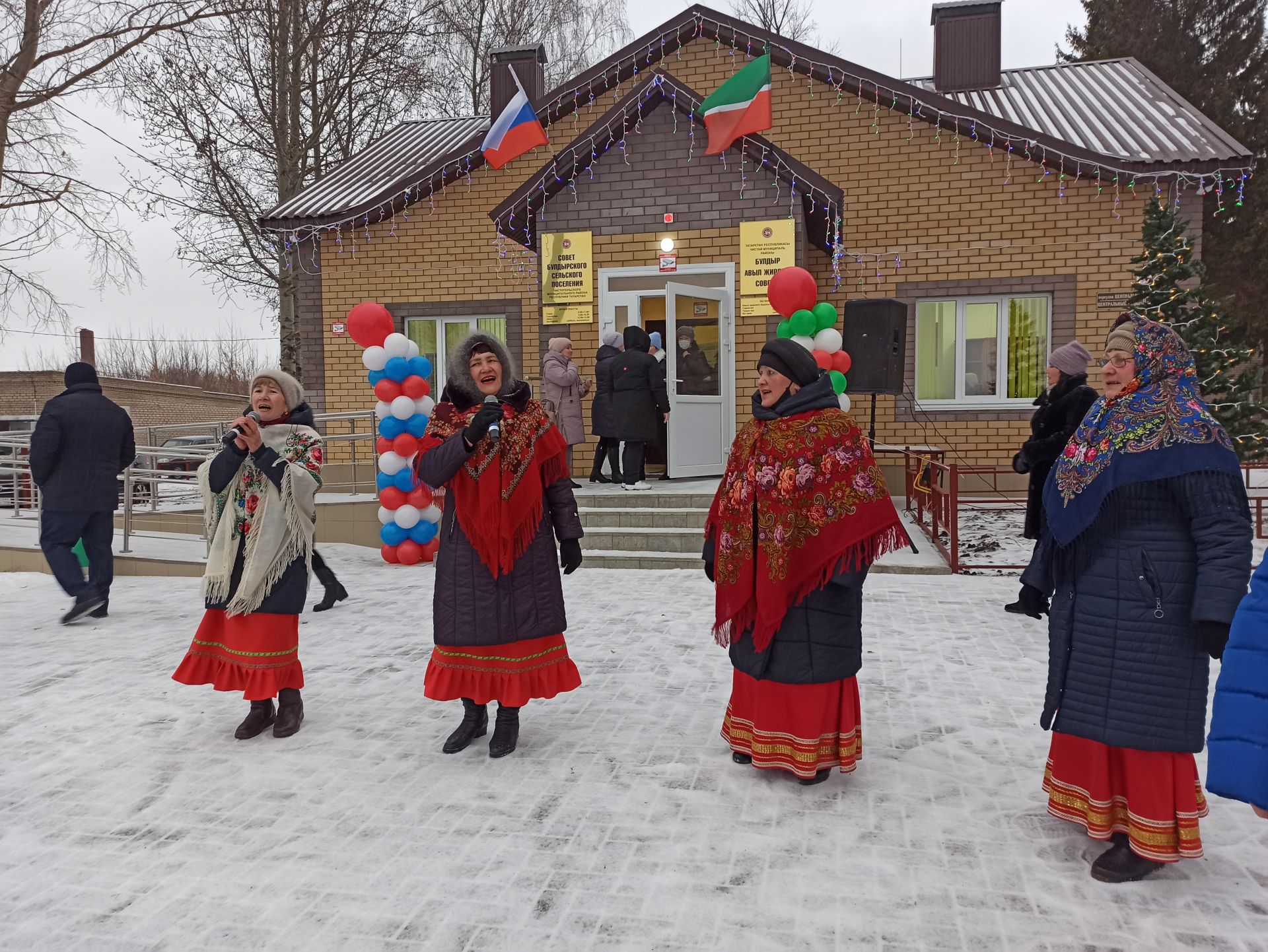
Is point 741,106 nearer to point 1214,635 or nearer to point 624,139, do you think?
point 624,139

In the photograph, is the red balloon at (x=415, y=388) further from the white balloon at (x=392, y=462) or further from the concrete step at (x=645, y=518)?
the concrete step at (x=645, y=518)

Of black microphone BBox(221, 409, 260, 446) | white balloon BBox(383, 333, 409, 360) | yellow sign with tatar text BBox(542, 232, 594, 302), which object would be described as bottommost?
black microphone BBox(221, 409, 260, 446)

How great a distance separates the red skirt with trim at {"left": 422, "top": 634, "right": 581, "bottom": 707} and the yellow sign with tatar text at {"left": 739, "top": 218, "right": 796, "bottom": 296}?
6.69 meters

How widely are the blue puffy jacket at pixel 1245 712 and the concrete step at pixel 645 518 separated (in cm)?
658

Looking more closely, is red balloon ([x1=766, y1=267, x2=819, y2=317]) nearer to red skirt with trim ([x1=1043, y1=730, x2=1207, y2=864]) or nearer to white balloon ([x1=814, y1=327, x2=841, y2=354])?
white balloon ([x1=814, y1=327, x2=841, y2=354])

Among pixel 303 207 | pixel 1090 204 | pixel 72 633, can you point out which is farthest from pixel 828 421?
pixel 303 207

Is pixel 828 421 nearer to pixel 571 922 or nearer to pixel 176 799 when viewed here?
pixel 571 922

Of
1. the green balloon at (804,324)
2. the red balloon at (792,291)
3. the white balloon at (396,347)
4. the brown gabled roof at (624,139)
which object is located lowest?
the white balloon at (396,347)

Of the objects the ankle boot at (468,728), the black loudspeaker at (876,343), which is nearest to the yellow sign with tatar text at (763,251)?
the black loudspeaker at (876,343)

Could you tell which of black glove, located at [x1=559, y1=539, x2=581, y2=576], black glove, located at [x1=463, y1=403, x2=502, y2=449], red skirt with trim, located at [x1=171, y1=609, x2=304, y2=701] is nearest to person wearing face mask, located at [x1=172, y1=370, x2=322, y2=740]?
red skirt with trim, located at [x1=171, y1=609, x2=304, y2=701]

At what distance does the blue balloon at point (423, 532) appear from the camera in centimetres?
847

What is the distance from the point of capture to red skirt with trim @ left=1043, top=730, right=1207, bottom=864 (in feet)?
8.63

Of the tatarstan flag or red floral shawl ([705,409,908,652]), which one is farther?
the tatarstan flag

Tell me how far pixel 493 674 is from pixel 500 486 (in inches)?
32.5
